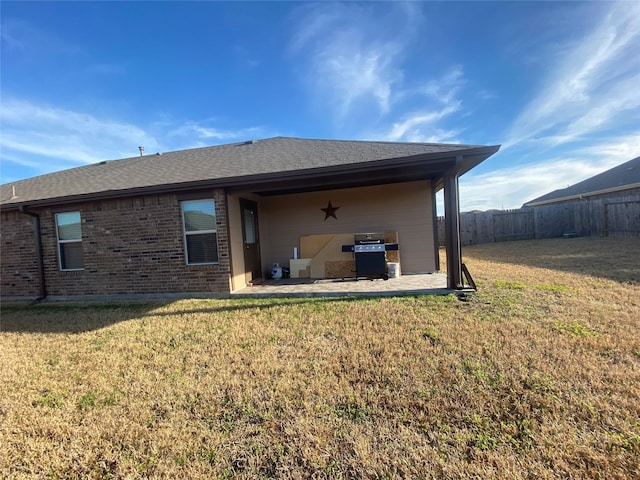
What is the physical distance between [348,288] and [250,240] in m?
3.25

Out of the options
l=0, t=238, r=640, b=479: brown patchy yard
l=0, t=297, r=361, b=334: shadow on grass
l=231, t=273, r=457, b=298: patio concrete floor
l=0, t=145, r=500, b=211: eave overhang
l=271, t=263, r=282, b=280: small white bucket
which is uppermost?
l=0, t=145, r=500, b=211: eave overhang

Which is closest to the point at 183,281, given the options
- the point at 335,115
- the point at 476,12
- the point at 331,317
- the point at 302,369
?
the point at 331,317

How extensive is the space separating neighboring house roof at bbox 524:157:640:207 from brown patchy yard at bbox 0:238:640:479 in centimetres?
1680

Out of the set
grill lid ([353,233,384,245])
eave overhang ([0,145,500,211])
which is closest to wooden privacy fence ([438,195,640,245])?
grill lid ([353,233,384,245])

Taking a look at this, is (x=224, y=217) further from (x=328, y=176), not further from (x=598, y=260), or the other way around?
(x=598, y=260)

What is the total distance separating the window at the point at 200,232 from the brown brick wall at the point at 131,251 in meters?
0.15

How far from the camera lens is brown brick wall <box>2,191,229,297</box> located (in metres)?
6.99

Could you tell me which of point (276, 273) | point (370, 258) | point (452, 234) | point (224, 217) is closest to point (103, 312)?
point (224, 217)

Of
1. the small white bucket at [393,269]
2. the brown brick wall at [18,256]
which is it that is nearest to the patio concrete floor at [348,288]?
the small white bucket at [393,269]

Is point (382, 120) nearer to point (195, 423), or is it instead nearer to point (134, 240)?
point (134, 240)

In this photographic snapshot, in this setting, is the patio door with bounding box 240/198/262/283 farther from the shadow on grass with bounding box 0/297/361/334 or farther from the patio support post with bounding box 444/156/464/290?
the patio support post with bounding box 444/156/464/290

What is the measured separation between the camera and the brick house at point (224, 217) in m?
6.41

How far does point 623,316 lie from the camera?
13.4 feet

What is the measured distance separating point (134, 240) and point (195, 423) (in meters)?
6.17
